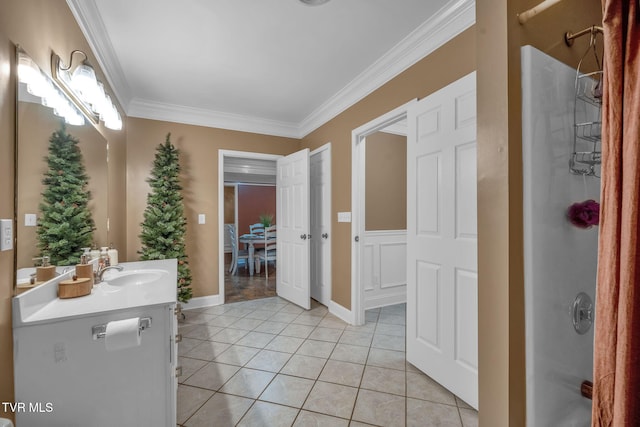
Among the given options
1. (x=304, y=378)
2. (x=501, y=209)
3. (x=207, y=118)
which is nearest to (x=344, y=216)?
(x=304, y=378)

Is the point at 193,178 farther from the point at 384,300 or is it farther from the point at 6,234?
the point at 384,300

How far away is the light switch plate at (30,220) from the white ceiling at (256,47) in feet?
4.27

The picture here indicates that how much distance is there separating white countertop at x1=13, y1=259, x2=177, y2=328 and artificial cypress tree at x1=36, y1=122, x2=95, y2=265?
0.15m

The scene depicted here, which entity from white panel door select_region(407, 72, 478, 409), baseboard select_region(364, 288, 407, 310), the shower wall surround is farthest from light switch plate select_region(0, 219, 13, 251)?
baseboard select_region(364, 288, 407, 310)

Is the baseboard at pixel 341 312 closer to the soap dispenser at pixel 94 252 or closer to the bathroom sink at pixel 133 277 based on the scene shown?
the bathroom sink at pixel 133 277

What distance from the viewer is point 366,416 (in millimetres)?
1570

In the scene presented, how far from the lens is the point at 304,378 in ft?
6.35

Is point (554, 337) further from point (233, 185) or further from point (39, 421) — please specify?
point (233, 185)

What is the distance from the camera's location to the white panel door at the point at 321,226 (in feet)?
10.9

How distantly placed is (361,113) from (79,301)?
258cm

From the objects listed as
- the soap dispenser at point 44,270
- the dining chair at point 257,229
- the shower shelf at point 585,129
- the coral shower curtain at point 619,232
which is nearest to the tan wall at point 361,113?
the shower shelf at point 585,129

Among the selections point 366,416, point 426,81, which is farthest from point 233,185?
point 366,416

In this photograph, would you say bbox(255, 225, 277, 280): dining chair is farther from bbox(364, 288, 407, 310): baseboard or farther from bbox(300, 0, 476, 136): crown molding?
bbox(300, 0, 476, 136): crown molding

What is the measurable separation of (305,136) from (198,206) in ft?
5.80
